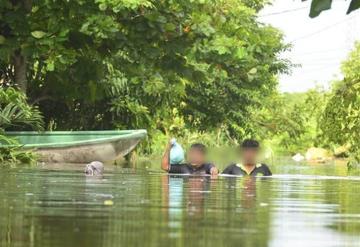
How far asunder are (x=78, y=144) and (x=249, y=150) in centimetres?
955

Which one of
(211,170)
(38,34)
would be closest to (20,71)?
(38,34)

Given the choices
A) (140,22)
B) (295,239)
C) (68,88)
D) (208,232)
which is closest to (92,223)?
(208,232)

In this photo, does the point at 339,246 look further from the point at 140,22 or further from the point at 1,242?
the point at 140,22

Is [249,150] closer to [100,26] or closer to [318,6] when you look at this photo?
[100,26]

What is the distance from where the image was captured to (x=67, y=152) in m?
22.0

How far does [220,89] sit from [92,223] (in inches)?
1050

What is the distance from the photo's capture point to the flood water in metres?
5.13

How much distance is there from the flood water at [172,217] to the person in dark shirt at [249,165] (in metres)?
3.51

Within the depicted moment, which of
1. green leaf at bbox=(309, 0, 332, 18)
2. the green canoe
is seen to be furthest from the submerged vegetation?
green leaf at bbox=(309, 0, 332, 18)

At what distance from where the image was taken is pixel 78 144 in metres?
22.2

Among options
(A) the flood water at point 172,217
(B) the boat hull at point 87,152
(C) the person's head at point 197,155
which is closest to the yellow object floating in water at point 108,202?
(A) the flood water at point 172,217

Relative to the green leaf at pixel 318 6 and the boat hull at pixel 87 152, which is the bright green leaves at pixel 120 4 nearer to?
the boat hull at pixel 87 152

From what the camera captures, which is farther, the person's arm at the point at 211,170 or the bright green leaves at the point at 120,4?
the bright green leaves at the point at 120,4

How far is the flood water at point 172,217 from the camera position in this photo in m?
5.13
